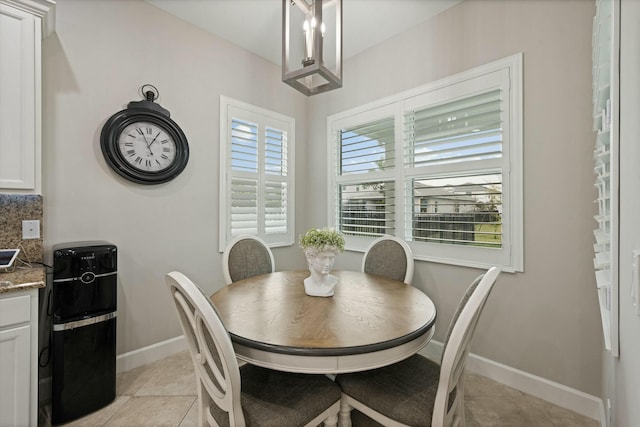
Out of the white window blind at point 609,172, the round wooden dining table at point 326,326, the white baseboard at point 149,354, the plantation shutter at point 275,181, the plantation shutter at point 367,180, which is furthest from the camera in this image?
the plantation shutter at point 275,181

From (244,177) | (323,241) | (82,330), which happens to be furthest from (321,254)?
(244,177)

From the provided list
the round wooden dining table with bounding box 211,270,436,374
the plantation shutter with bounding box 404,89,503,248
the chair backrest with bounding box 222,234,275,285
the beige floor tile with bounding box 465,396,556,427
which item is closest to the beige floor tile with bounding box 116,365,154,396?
the chair backrest with bounding box 222,234,275,285

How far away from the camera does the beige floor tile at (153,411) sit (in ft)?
5.58

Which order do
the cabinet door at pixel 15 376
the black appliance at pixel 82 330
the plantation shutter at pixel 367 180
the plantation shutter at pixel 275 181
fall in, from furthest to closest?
the plantation shutter at pixel 275 181, the plantation shutter at pixel 367 180, the black appliance at pixel 82 330, the cabinet door at pixel 15 376

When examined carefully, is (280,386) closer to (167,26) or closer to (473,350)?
(473,350)

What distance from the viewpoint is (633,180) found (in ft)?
2.55

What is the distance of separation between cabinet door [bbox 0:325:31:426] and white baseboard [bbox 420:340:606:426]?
2823 millimetres

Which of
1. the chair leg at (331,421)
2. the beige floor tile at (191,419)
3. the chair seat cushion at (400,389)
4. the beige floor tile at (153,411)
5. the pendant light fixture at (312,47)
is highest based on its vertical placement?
the pendant light fixture at (312,47)

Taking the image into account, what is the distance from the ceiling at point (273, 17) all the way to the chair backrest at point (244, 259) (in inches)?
77.9

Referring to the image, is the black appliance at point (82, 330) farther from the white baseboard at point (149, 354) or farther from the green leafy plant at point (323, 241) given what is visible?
the green leafy plant at point (323, 241)

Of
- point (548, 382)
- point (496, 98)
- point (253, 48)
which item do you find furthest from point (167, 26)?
point (548, 382)

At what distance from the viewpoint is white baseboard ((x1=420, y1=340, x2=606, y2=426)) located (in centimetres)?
174

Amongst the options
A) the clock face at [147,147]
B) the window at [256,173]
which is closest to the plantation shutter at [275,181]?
the window at [256,173]

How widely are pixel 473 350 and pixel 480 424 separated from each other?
24.9 inches
